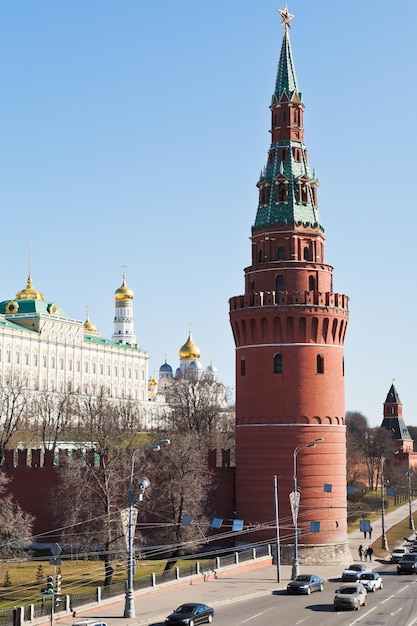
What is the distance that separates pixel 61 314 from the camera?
153000mm

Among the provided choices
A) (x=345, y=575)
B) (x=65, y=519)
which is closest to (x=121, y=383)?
(x=65, y=519)

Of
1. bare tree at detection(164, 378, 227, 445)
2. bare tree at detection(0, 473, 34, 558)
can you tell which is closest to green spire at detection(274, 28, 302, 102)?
bare tree at detection(0, 473, 34, 558)

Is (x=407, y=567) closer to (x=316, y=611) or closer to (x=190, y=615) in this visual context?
(x=316, y=611)

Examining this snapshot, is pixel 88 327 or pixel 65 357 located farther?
pixel 88 327

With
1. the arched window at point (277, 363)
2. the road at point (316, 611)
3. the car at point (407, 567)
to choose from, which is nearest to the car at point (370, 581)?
the road at point (316, 611)

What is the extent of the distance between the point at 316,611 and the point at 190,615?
21.4 ft

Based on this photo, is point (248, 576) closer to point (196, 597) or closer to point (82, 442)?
point (196, 597)

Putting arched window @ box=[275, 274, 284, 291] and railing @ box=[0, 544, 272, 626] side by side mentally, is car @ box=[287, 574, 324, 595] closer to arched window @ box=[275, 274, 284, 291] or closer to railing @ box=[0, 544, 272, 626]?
railing @ box=[0, 544, 272, 626]

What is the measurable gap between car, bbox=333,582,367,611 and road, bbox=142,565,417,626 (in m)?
0.31

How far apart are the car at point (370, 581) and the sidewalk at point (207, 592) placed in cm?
403

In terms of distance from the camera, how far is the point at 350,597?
40156 millimetres

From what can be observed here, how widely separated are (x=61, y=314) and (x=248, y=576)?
106552 millimetres

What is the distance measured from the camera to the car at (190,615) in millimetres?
35906

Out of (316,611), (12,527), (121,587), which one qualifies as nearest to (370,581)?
(316,611)
